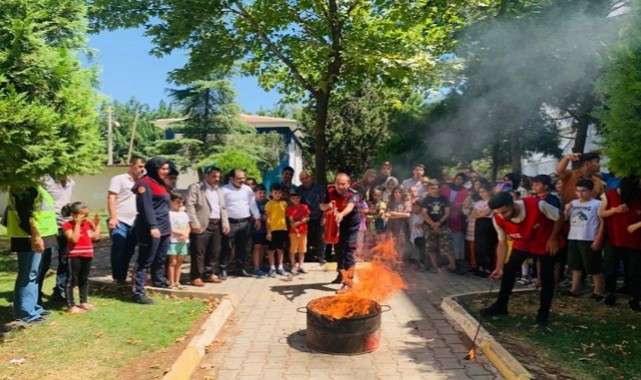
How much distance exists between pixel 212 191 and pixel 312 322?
390 centimetres

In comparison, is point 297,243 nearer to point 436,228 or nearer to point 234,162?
point 436,228

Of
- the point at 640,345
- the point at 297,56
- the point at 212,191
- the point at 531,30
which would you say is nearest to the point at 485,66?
the point at 531,30

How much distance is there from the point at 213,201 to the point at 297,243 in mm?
1879

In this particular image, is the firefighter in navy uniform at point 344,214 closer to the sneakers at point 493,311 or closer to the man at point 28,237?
the sneakers at point 493,311

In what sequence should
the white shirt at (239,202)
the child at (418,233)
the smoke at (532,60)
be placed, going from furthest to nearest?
the smoke at (532,60)
the child at (418,233)
the white shirt at (239,202)

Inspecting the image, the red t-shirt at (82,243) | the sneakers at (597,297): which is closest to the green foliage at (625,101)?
the sneakers at (597,297)

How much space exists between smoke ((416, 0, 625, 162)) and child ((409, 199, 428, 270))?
3.73 m

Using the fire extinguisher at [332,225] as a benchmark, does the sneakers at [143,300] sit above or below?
below

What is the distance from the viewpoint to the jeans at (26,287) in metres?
5.70

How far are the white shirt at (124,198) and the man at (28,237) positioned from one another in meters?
1.75

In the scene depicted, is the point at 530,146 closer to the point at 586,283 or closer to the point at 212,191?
the point at 586,283

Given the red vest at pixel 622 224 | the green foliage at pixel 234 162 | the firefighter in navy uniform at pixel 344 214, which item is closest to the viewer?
the red vest at pixel 622 224

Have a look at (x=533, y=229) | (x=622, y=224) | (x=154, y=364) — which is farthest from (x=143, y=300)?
(x=622, y=224)

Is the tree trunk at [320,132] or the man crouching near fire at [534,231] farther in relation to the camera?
the tree trunk at [320,132]
